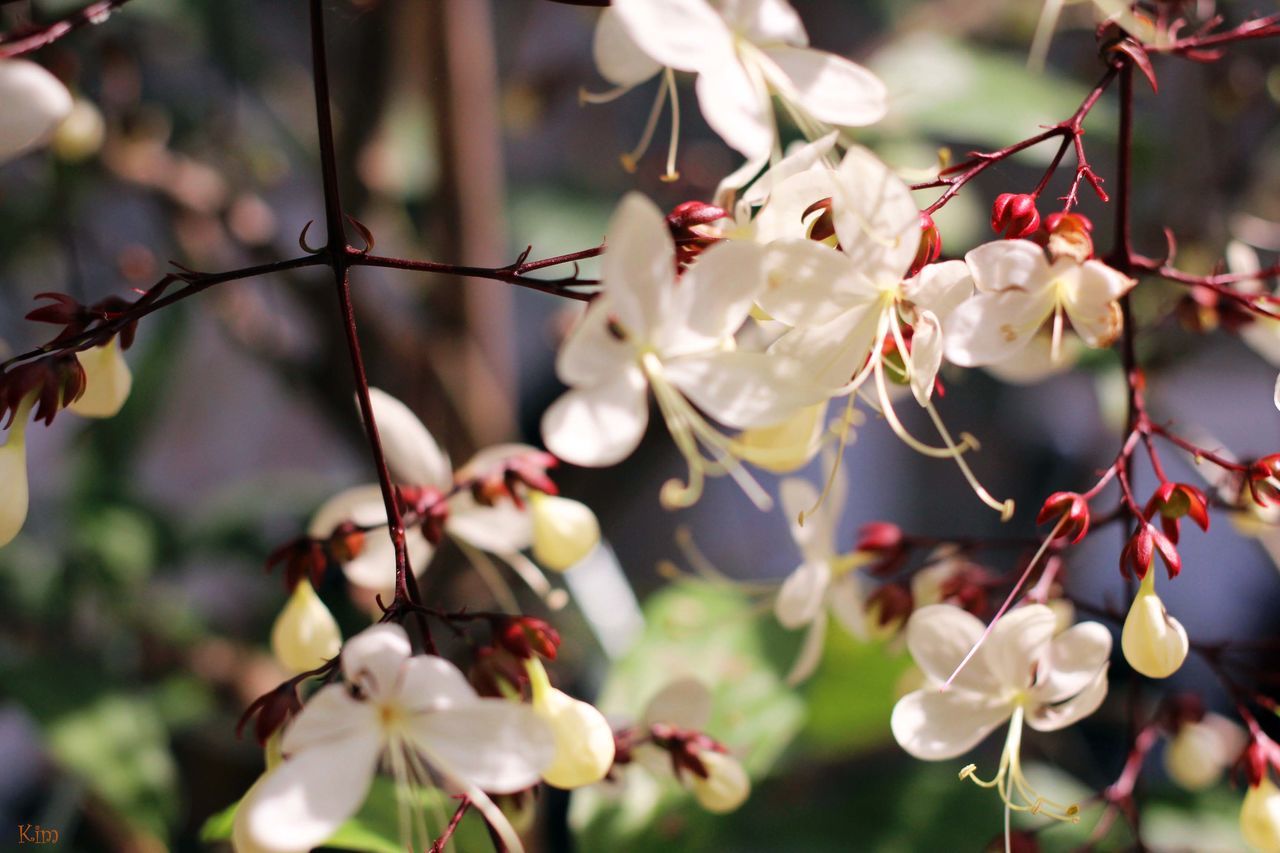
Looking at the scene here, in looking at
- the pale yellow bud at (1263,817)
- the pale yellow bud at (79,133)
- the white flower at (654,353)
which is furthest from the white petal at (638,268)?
the pale yellow bud at (79,133)

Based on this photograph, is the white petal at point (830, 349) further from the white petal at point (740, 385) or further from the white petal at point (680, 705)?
the white petal at point (680, 705)

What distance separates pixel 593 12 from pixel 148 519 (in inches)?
27.1

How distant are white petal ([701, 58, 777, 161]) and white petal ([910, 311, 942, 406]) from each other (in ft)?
0.25

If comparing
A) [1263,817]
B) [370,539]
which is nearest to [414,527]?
[370,539]

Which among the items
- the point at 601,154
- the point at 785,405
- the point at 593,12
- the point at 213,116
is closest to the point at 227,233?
the point at 213,116

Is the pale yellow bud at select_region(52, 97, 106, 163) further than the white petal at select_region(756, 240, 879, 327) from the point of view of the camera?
Yes

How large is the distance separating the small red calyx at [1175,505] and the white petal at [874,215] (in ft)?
0.43

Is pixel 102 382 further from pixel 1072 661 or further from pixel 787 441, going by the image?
pixel 1072 661

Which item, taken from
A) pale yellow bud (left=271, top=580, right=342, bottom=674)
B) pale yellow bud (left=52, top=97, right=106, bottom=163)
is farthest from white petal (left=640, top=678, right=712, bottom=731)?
pale yellow bud (left=52, top=97, right=106, bottom=163)

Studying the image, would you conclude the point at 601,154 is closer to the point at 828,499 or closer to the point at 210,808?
the point at 210,808

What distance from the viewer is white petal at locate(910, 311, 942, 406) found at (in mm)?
344

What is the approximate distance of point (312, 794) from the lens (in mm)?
281

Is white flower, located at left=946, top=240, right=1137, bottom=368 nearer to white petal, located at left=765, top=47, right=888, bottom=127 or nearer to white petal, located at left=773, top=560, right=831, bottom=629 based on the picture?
white petal, located at left=765, top=47, right=888, bottom=127

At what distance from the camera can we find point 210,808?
98 centimetres
